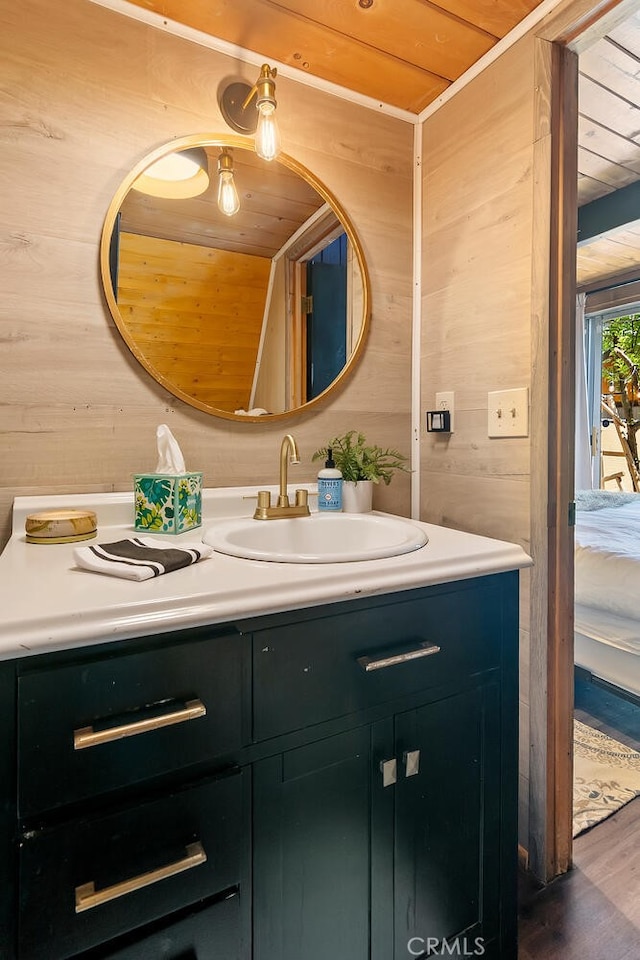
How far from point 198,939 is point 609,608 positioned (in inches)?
67.3


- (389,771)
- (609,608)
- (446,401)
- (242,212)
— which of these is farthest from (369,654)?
(609,608)

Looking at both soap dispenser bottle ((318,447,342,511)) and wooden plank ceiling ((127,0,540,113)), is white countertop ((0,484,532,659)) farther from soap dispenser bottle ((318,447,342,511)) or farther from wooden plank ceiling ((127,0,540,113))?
wooden plank ceiling ((127,0,540,113))

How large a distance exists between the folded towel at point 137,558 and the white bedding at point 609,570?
1.61m

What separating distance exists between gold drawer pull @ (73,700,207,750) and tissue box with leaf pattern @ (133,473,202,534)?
490 millimetres

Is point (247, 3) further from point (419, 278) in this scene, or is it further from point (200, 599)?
point (200, 599)

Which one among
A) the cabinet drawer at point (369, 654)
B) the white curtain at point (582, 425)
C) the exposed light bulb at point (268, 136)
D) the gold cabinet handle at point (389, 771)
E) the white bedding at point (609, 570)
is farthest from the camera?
the white curtain at point (582, 425)

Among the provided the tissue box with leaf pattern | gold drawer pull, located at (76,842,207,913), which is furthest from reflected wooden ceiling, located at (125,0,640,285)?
gold drawer pull, located at (76,842,207,913)

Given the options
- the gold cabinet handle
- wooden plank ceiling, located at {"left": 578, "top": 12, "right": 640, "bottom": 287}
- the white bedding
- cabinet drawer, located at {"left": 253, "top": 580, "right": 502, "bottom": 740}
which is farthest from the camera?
the white bedding

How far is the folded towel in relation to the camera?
29.5 inches

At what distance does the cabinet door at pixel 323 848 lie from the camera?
0.74 m

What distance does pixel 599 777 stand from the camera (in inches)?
63.4

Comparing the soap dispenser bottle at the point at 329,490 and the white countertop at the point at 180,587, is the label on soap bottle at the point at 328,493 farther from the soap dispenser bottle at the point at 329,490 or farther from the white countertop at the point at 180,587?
the white countertop at the point at 180,587

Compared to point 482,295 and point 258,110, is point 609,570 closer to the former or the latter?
point 482,295

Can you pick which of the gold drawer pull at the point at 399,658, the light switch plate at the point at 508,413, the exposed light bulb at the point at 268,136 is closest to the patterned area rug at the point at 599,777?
the gold drawer pull at the point at 399,658
